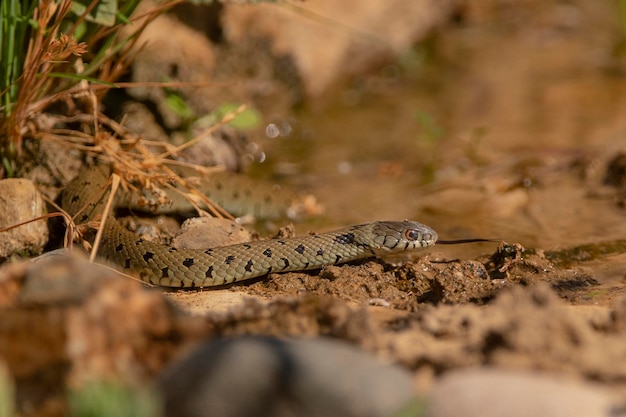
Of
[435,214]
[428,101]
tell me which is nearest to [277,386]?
[435,214]

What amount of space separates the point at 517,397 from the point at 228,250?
2605 mm

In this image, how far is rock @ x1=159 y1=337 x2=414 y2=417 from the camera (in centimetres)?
269

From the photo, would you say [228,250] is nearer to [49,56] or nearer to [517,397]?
[49,56]

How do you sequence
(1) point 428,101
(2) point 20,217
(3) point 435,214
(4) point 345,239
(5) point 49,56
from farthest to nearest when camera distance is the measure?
(1) point 428,101 → (3) point 435,214 → (4) point 345,239 → (2) point 20,217 → (5) point 49,56

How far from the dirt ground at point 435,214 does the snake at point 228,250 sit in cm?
13

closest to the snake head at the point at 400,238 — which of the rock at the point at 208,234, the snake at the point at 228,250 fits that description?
the snake at the point at 228,250

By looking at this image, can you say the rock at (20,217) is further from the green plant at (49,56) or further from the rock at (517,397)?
the rock at (517,397)

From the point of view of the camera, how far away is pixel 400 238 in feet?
17.4

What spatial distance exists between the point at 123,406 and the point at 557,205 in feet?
15.2

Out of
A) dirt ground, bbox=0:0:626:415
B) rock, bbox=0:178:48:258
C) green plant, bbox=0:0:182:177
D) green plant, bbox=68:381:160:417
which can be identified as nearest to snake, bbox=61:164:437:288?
dirt ground, bbox=0:0:626:415

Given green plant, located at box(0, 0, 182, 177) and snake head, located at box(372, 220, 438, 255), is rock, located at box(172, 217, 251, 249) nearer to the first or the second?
snake head, located at box(372, 220, 438, 255)

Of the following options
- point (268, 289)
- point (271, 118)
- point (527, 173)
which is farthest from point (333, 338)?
point (271, 118)

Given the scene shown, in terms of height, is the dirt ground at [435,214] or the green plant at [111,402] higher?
the dirt ground at [435,214]

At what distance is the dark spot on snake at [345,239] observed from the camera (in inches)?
205
